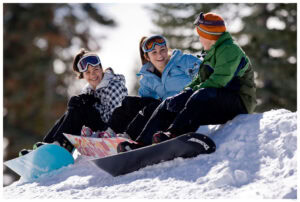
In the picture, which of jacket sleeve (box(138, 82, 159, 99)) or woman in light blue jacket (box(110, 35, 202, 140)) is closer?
woman in light blue jacket (box(110, 35, 202, 140))

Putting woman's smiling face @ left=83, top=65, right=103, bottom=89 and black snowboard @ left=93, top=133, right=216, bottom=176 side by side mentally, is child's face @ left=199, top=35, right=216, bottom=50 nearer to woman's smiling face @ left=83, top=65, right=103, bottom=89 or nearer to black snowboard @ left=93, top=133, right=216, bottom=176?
black snowboard @ left=93, top=133, right=216, bottom=176

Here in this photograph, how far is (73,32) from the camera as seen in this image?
21812 mm

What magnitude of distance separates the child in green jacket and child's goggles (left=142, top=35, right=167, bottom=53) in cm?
83

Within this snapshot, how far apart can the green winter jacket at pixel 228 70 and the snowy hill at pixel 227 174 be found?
0.27 m

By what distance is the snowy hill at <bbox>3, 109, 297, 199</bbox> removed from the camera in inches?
125

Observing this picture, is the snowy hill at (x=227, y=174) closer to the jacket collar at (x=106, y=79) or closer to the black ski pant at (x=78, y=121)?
the black ski pant at (x=78, y=121)

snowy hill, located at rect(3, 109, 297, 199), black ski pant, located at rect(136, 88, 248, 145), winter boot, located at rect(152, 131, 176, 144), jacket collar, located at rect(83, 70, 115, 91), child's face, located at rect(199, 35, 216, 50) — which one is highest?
child's face, located at rect(199, 35, 216, 50)

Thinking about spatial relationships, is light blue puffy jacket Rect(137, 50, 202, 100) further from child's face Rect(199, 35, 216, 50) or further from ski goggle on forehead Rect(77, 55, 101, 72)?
ski goggle on forehead Rect(77, 55, 101, 72)

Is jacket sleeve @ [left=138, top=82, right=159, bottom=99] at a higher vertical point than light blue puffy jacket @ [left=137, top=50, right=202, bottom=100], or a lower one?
A: lower

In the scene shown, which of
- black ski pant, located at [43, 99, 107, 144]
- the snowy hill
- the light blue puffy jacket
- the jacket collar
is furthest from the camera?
the jacket collar

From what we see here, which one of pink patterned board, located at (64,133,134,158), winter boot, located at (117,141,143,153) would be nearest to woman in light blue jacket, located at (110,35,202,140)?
pink patterned board, located at (64,133,134,158)

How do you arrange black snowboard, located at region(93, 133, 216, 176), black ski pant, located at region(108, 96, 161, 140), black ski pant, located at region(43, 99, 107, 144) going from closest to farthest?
black snowboard, located at region(93, 133, 216, 176)
black ski pant, located at region(108, 96, 161, 140)
black ski pant, located at region(43, 99, 107, 144)

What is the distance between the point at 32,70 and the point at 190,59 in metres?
16.9

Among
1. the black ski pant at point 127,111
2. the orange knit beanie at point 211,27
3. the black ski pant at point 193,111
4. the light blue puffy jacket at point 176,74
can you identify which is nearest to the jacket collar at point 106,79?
the black ski pant at point 127,111
